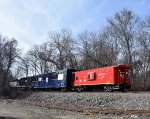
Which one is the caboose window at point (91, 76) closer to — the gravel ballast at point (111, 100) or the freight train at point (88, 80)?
the freight train at point (88, 80)

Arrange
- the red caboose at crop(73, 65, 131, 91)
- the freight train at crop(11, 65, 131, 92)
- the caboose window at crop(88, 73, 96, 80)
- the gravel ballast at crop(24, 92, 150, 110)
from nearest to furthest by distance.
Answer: the gravel ballast at crop(24, 92, 150, 110) → the red caboose at crop(73, 65, 131, 91) → the freight train at crop(11, 65, 131, 92) → the caboose window at crop(88, 73, 96, 80)

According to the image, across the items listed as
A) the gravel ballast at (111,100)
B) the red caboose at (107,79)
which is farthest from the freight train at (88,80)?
the gravel ballast at (111,100)

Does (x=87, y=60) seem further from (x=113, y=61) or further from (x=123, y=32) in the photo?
(x=123, y=32)

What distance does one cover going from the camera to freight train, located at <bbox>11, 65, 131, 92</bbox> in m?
36.1

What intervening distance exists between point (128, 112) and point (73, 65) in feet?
199

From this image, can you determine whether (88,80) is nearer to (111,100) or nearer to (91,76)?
(91,76)

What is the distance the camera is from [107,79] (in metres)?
37.0

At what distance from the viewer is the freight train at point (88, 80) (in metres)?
36.1

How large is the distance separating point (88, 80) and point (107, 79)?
14.1 feet

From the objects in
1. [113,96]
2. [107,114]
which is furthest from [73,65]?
[107,114]

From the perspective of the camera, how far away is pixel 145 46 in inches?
2571

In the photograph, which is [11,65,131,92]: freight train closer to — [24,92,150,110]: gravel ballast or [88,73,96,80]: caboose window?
[88,73,96,80]: caboose window

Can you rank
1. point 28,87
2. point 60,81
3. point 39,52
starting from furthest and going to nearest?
point 39,52
point 28,87
point 60,81

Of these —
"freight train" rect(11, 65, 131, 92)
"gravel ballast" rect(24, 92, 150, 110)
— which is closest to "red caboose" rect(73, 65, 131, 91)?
"freight train" rect(11, 65, 131, 92)
